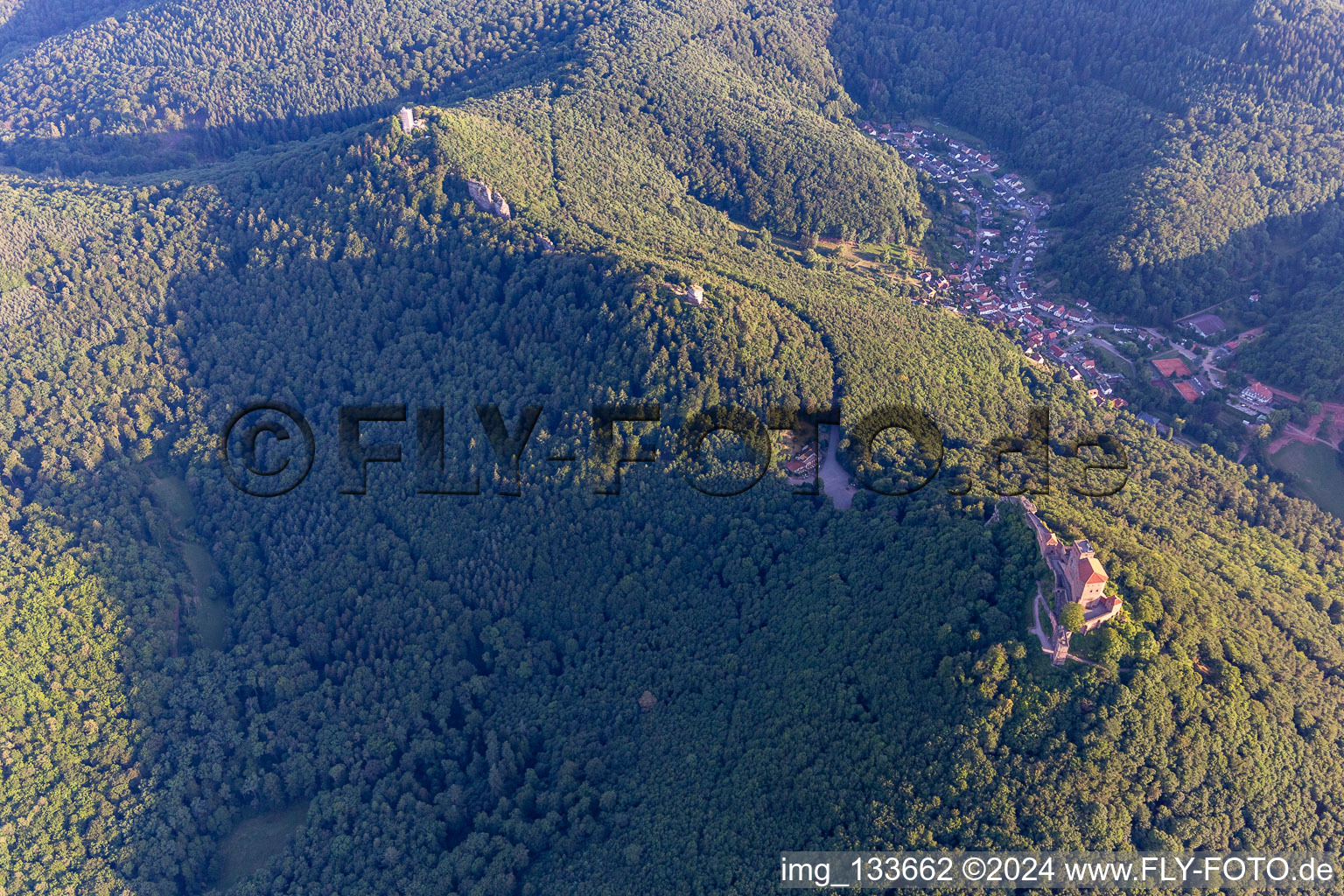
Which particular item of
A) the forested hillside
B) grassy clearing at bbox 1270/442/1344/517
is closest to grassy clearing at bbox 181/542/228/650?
the forested hillside

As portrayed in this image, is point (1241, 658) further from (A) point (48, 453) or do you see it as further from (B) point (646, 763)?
(A) point (48, 453)

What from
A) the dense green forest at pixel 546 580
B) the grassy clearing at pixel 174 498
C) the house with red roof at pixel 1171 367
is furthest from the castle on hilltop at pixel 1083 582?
the grassy clearing at pixel 174 498

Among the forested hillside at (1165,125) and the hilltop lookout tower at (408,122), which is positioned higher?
the forested hillside at (1165,125)

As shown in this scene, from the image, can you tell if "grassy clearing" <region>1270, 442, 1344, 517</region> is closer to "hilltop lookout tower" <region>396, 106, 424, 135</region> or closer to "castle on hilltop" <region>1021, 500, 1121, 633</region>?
"castle on hilltop" <region>1021, 500, 1121, 633</region>

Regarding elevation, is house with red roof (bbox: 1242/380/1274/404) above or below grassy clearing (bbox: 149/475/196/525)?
above

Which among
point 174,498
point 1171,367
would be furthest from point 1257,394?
point 174,498

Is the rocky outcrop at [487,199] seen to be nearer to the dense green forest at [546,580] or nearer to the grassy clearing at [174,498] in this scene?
the dense green forest at [546,580]
